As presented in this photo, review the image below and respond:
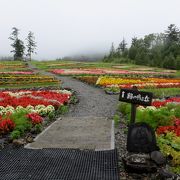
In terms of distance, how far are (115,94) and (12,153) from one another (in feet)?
44.0

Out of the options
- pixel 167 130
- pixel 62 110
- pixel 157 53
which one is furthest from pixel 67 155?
pixel 157 53

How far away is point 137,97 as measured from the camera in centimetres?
793

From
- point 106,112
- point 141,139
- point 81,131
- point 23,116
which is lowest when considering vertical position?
point 106,112

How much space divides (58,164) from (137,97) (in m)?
2.30

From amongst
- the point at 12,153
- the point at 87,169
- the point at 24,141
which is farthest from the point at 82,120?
the point at 87,169

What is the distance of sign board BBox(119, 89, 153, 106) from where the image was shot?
7.83 m

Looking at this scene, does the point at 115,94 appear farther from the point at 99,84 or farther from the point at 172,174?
the point at 172,174

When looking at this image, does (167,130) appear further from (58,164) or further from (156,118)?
(58,164)

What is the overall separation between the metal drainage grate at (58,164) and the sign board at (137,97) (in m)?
1.21

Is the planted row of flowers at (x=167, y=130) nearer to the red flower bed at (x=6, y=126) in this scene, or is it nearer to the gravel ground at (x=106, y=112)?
the gravel ground at (x=106, y=112)

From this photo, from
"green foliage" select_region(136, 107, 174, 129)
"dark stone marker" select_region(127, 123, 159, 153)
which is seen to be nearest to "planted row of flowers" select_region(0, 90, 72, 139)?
"green foliage" select_region(136, 107, 174, 129)

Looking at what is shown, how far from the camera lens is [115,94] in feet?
68.5

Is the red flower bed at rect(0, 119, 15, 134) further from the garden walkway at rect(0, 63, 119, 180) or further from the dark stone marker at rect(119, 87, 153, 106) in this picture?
the dark stone marker at rect(119, 87, 153, 106)

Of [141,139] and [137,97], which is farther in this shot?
[137,97]
